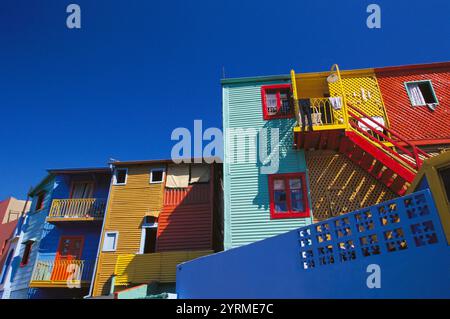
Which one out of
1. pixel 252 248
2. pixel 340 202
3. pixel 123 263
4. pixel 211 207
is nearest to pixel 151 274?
pixel 123 263

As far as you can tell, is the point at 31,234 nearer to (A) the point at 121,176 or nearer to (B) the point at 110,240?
(B) the point at 110,240

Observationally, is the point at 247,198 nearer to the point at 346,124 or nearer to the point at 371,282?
the point at 346,124

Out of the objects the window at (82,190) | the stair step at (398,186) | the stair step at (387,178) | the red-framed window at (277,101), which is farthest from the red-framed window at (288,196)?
the window at (82,190)

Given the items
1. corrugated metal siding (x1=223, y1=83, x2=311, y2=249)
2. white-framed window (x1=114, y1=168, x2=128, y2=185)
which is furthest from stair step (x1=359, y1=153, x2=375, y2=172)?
white-framed window (x1=114, y1=168, x2=128, y2=185)

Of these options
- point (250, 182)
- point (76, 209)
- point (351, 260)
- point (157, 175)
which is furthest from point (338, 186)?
point (76, 209)

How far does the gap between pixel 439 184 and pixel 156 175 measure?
14.6m

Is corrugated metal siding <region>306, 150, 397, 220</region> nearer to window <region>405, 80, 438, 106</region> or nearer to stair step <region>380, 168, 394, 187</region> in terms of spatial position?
stair step <region>380, 168, 394, 187</region>

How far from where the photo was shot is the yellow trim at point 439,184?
4.17 m

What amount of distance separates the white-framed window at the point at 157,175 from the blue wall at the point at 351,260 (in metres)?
10.1

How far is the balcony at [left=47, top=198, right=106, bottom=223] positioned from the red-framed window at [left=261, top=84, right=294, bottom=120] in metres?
11.2

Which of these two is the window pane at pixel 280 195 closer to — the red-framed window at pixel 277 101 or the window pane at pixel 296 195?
the window pane at pixel 296 195
